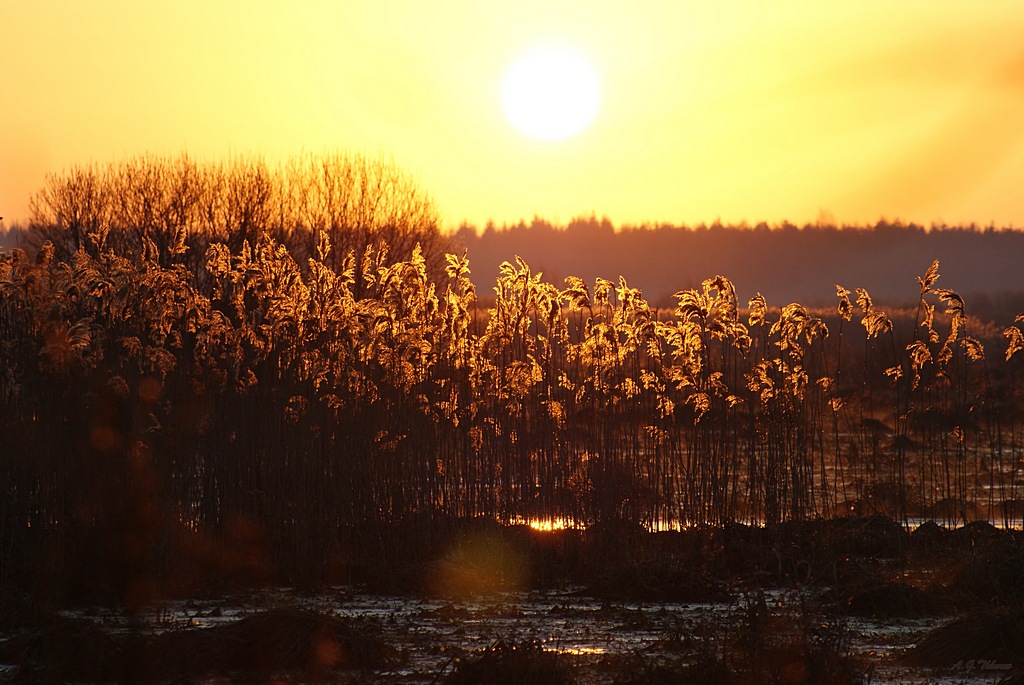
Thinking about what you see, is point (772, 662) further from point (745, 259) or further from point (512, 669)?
point (745, 259)

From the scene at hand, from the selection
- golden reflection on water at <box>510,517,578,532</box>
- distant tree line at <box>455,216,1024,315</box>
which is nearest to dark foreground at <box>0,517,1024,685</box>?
golden reflection on water at <box>510,517,578,532</box>

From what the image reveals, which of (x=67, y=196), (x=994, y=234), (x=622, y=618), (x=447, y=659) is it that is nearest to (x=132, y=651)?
(x=447, y=659)

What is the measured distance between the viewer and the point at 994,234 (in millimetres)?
167875

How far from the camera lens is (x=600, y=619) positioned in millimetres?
8742

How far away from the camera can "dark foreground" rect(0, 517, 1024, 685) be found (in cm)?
660

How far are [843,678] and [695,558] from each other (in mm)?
4238

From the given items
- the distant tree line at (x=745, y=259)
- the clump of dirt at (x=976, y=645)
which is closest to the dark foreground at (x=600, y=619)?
the clump of dirt at (x=976, y=645)

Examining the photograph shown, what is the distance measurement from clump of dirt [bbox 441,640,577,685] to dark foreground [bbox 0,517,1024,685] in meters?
0.01

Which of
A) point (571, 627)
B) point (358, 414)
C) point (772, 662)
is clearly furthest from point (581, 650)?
point (358, 414)

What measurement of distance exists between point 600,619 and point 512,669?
94.7 inches

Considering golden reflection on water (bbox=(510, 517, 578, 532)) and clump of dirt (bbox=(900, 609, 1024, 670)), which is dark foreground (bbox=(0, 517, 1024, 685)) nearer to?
clump of dirt (bbox=(900, 609, 1024, 670))

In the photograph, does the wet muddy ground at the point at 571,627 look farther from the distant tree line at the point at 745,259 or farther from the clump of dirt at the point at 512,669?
the distant tree line at the point at 745,259

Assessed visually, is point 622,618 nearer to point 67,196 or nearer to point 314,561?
point 314,561

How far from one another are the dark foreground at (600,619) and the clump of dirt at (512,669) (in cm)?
1
